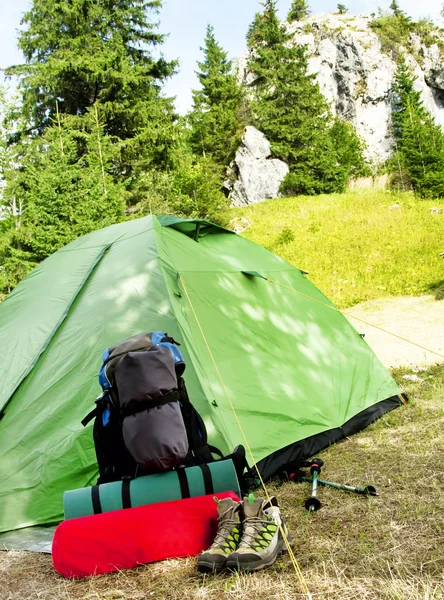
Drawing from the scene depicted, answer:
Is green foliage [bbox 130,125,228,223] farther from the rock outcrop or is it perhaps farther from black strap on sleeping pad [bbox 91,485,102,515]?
black strap on sleeping pad [bbox 91,485,102,515]

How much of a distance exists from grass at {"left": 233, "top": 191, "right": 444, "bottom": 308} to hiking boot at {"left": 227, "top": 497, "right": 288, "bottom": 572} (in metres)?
9.14

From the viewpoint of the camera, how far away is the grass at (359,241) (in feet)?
38.3

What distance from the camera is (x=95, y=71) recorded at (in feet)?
53.6

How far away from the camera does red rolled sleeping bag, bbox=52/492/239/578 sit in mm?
2400

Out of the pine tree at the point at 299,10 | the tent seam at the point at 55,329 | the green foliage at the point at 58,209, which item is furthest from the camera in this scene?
the pine tree at the point at 299,10

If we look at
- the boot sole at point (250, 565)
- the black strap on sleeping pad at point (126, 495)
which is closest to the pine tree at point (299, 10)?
the black strap on sleeping pad at point (126, 495)

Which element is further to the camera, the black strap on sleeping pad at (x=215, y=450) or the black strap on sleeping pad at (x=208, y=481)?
the black strap on sleeping pad at (x=215, y=450)

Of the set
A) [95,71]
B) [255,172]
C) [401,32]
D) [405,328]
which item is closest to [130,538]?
[405,328]

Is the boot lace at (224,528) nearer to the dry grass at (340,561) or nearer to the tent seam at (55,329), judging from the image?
the dry grass at (340,561)


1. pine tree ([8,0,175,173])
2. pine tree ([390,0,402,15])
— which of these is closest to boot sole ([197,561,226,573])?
pine tree ([8,0,175,173])

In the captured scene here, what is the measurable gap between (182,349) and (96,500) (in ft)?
4.09

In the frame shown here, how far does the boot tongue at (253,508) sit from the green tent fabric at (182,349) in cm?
76

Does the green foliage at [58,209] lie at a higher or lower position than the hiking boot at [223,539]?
higher

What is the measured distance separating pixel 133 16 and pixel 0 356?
1789 centimetres
